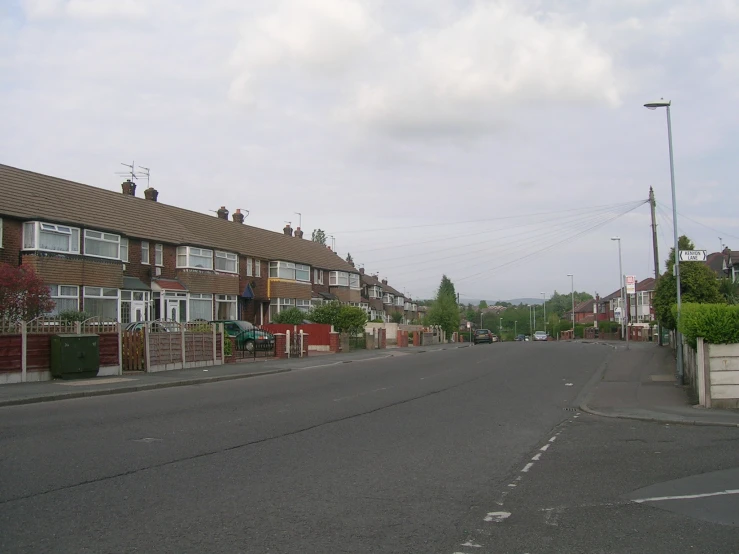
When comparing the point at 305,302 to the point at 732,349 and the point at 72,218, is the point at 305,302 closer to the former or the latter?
the point at 72,218

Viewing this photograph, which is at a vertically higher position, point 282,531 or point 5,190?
point 5,190

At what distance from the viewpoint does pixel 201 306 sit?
41.5m

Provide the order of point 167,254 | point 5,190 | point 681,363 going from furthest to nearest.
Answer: point 167,254 < point 5,190 < point 681,363

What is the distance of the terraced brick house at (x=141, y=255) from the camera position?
3034cm

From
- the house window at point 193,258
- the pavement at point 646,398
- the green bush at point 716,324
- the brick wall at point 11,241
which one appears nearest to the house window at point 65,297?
the brick wall at point 11,241

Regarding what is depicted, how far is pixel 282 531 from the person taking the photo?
5.88m

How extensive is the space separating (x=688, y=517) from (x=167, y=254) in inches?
1458

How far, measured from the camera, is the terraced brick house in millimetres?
30344

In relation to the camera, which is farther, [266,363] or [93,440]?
[266,363]

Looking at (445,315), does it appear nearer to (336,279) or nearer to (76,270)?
(336,279)

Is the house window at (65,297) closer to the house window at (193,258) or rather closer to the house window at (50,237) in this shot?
the house window at (50,237)

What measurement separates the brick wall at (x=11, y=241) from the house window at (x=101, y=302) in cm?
348

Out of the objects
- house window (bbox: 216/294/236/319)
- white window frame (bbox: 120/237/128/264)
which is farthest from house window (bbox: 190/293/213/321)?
white window frame (bbox: 120/237/128/264)

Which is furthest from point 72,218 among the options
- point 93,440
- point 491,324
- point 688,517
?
point 491,324
